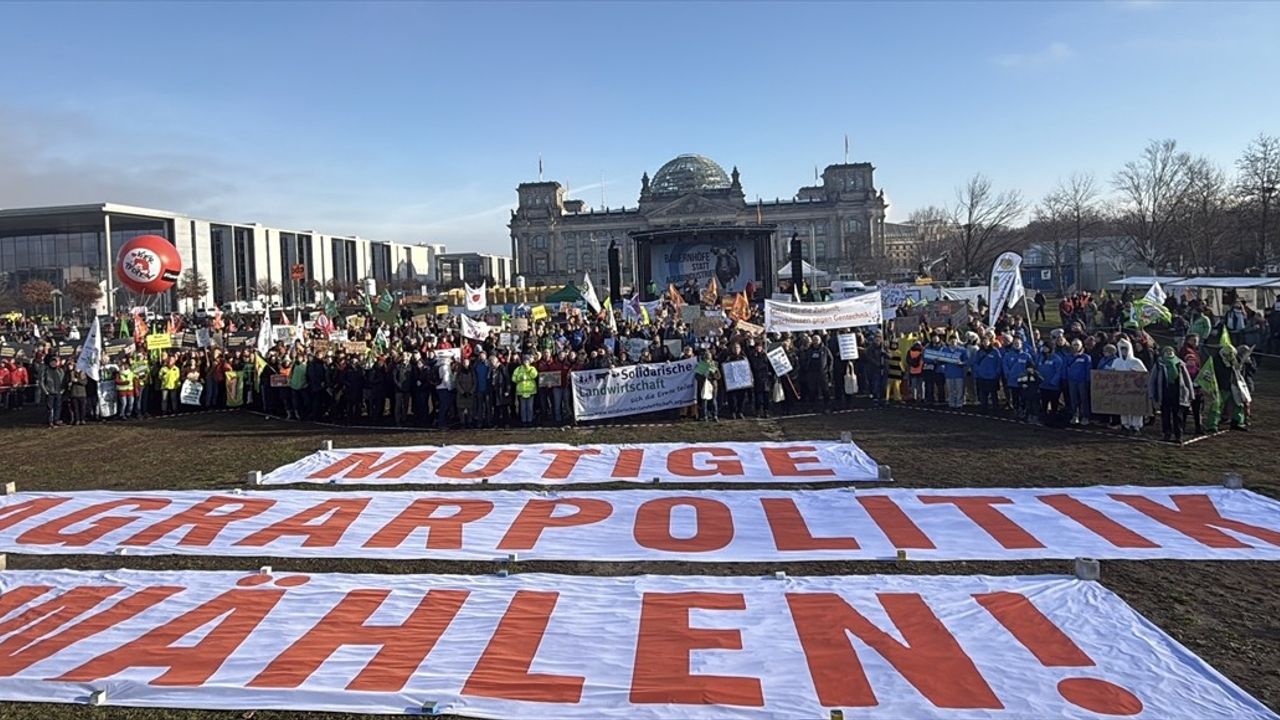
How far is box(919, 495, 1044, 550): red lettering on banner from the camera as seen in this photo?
8.21 metres

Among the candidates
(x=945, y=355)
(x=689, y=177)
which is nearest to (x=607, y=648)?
(x=945, y=355)

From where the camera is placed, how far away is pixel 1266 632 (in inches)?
243

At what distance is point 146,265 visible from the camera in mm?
20156

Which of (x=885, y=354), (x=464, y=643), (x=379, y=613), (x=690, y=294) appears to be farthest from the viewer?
(x=690, y=294)

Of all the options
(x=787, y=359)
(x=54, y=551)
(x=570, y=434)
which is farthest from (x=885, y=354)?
(x=54, y=551)

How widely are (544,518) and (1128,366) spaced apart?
10608mm

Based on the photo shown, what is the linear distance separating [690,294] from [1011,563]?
33.7 m

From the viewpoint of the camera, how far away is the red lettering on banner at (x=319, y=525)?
8.91 metres

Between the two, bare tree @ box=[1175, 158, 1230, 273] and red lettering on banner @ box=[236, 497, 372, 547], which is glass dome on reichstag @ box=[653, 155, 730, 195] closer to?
bare tree @ box=[1175, 158, 1230, 273]

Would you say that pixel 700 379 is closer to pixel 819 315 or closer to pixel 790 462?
pixel 819 315

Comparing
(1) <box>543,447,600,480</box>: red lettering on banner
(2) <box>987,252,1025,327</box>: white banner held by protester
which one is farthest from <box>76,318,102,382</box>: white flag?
(2) <box>987,252,1025,327</box>: white banner held by protester

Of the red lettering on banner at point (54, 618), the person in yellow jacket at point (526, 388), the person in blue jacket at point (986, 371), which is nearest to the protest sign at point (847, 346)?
the person in blue jacket at point (986, 371)

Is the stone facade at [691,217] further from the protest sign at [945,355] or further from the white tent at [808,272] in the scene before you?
the protest sign at [945,355]

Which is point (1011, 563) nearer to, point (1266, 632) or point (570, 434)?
point (1266, 632)
